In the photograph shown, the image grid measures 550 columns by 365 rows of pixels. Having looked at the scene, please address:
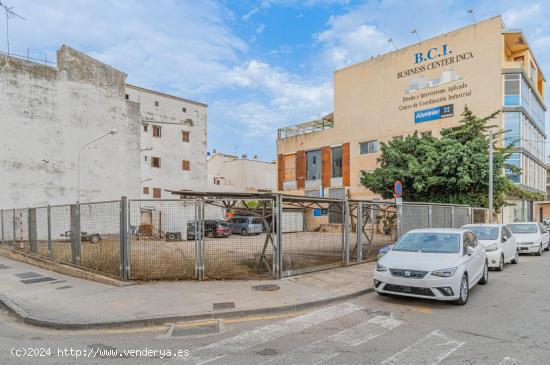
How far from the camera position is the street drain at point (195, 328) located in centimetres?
606

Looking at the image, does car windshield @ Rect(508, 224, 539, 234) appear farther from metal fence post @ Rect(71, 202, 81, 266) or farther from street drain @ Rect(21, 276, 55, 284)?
street drain @ Rect(21, 276, 55, 284)

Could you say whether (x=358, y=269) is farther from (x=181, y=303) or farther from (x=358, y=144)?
(x=358, y=144)

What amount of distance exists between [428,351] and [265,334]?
2.32 m

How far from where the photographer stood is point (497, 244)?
1262cm

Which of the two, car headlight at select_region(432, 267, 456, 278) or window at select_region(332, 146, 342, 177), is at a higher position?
window at select_region(332, 146, 342, 177)

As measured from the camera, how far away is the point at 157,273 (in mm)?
9695

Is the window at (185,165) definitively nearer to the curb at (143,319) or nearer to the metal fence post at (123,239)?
the metal fence post at (123,239)

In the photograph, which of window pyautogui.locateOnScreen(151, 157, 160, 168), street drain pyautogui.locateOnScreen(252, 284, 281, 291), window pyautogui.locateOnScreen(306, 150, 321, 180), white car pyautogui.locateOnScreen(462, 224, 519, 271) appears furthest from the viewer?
window pyautogui.locateOnScreen(306, 150, 321, 180)

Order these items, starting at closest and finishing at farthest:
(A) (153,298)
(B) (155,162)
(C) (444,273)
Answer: (C) (444,273), (A) (153,298), (B) (155,162)

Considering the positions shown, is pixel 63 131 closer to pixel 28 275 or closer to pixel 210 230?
pixel 28 275

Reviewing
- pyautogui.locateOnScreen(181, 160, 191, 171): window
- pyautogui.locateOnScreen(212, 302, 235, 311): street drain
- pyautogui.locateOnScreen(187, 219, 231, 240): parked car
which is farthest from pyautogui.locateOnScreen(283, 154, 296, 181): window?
pyautogui.locateOnScreen(212, 302, 235, 311): street drain

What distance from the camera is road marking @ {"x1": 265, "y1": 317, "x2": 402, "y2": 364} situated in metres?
4.89

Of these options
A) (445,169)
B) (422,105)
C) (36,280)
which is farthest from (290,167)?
(36,280)

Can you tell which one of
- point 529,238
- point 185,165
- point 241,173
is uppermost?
point 185,165
